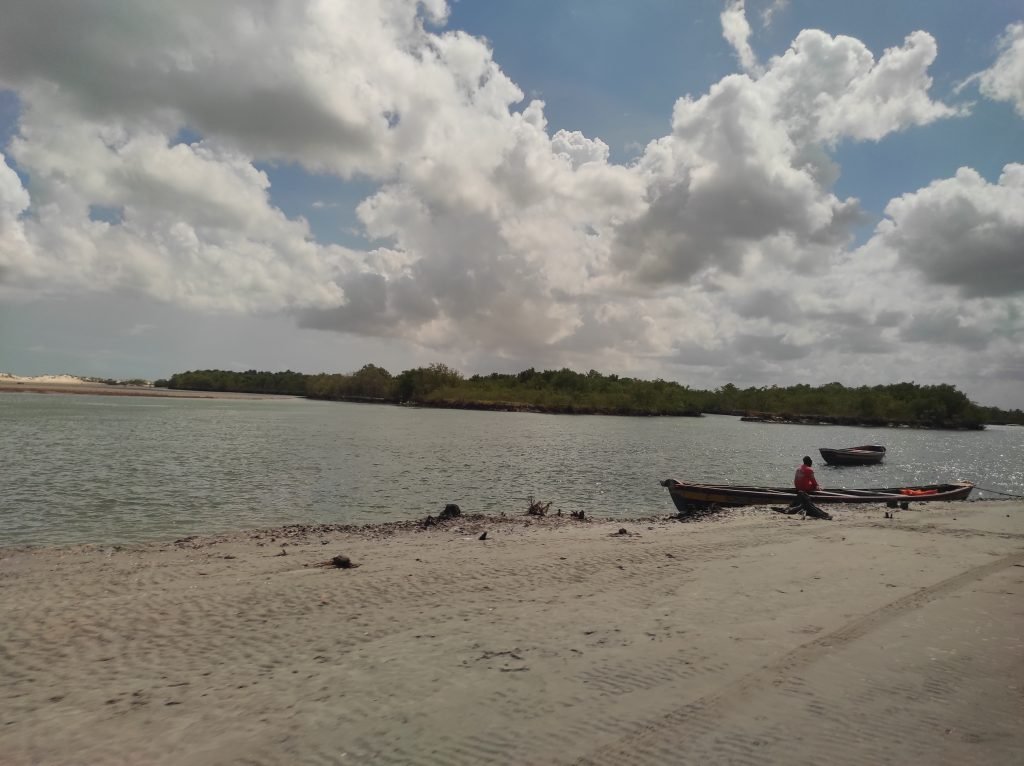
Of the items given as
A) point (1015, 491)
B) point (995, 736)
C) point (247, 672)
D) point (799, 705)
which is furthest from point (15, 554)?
point (1015, 491)

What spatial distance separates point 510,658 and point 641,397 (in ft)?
520

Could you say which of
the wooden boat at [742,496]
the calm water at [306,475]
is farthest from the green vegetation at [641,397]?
the wooden boat at [742,496]

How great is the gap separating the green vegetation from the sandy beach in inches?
5774

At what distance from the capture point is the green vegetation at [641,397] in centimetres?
14338

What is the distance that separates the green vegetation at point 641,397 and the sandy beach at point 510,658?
147 metres

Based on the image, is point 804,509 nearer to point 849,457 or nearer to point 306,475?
point 306,475

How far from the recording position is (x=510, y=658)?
704cm

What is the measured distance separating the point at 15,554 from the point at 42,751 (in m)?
10.2

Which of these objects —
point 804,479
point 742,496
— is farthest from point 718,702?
point 742,496

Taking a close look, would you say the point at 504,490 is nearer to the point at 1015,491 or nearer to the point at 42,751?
the point at 42,751

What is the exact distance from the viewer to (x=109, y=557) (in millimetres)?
12695

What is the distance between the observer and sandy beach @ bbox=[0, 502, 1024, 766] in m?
5.28

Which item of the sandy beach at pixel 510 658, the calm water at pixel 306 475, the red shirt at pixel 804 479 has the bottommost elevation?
the calm water at pixel 306 475

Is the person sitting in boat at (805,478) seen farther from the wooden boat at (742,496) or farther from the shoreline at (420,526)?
the shoreline at (420,526)
